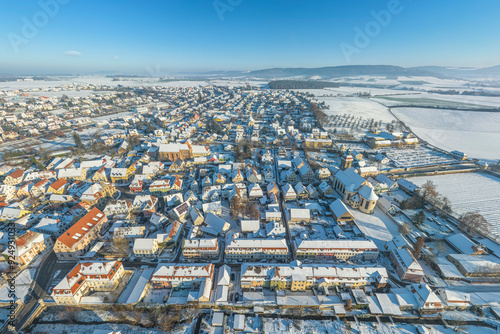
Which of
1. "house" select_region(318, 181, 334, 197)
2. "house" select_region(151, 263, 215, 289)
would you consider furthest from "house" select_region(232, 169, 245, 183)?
"house" select_region(151, 263, 215, 289)

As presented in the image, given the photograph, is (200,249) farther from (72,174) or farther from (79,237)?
(72,174)

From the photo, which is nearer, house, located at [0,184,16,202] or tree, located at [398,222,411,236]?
tree, located at [398,222,411,236]

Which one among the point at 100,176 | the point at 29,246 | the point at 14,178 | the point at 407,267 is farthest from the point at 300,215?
the point at 14,178

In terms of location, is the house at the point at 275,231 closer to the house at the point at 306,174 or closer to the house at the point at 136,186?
the house at the point at 306,174

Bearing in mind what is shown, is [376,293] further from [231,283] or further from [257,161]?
[257,161]

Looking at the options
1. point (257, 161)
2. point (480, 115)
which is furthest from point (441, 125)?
point (257, 161)

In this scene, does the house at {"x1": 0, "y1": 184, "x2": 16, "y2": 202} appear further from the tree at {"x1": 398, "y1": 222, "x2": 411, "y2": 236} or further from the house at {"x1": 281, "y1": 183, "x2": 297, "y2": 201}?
the tree at {"x1": 398, "y1": 222, "x2": 411, "y2": 236}
